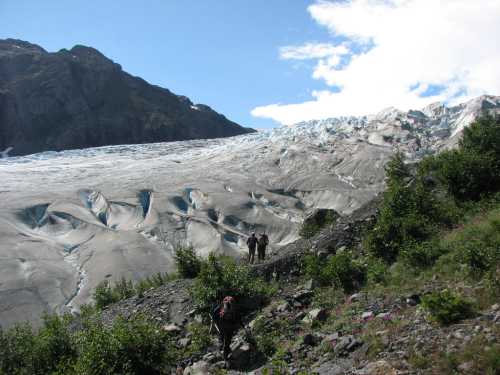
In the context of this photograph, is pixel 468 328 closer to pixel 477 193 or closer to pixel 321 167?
pixel 477 193

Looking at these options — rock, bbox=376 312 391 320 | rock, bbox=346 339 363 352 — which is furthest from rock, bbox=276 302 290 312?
rock, bbox=346 339 363 352

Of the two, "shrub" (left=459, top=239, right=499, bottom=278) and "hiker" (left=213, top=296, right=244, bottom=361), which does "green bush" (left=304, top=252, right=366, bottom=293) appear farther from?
"hiker" (left=213, top=296, right=244, bottom=361)

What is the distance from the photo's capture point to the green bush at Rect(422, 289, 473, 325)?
707 cm

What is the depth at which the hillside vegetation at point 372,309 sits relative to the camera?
6875 millimetres

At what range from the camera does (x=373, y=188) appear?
40.8 meters

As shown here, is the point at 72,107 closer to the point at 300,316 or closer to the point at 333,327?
the point at 300,316

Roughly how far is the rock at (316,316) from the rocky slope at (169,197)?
14281 millimetres

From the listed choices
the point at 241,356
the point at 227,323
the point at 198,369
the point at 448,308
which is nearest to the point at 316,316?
the point at 241,356

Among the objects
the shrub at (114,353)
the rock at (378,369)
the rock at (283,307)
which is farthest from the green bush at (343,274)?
the rock at (378,369)

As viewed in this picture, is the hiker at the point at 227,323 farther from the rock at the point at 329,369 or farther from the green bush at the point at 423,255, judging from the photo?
the green bush at the point at 423,255

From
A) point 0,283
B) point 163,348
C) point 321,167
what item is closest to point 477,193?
point 163,348

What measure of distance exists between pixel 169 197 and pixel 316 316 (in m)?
29.3

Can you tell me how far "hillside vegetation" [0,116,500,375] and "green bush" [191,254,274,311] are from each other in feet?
0.08

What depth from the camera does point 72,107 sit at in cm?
7931
